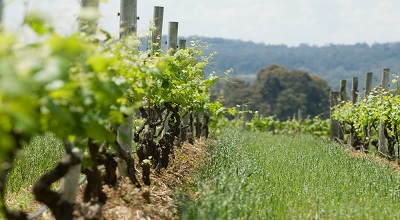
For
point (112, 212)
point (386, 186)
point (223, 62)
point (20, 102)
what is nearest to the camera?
point (20, 102)

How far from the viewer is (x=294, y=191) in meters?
5.98

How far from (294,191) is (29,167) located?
3220mm

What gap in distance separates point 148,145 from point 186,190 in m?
0.87

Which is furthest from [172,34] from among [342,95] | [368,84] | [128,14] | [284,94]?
[284,94]

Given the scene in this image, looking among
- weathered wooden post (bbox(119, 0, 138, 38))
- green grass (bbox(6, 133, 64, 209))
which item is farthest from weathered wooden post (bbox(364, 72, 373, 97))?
weathered wooden post (bbox(119, 0, 138, 38))

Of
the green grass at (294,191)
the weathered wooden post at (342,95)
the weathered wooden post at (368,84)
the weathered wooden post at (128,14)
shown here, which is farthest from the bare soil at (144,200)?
the weathered wooden post at (342,95)

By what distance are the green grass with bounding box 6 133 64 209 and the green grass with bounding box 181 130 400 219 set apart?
69.9 inches

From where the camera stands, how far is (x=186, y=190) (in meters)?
6.12

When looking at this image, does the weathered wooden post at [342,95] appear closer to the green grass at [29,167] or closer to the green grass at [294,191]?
the green grass at [294,191]

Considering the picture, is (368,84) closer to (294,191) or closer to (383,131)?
(383,131)

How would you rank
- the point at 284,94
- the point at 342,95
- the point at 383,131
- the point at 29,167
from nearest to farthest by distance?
the point at 29,167
the point at 383,131
the point at 342,95
the point at 284,94

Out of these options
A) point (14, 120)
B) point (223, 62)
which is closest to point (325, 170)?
point (14, 120)

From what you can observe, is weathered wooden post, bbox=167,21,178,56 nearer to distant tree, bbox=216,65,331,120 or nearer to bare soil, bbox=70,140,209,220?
bare soil, bbox=70,140,209,220

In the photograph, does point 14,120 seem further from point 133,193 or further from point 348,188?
point 348,188
